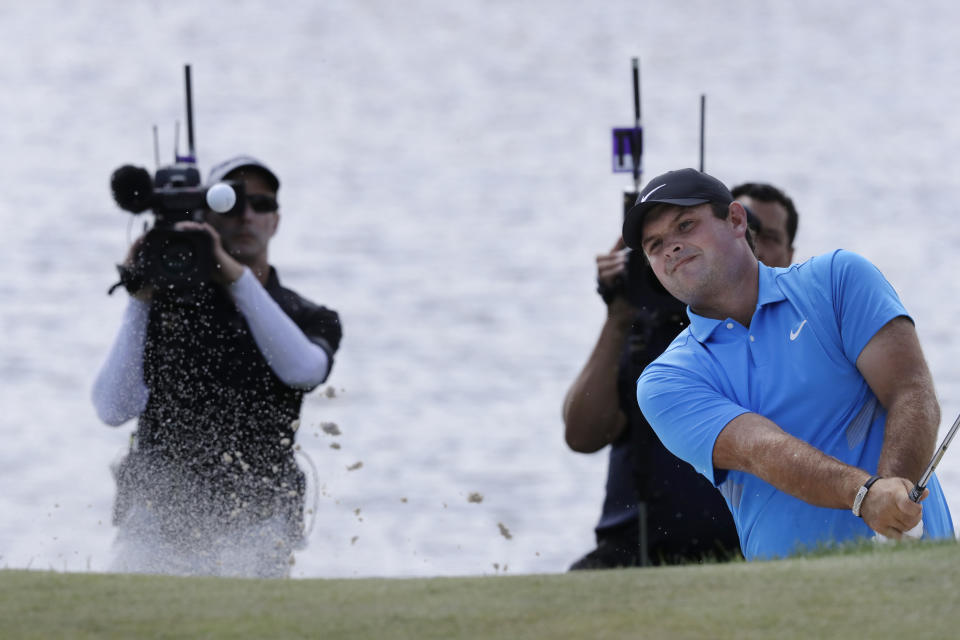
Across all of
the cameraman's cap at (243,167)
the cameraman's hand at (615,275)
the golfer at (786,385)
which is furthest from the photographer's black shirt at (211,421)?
the golfer at (786,385)

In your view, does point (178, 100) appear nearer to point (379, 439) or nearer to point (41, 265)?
point (41, 265)

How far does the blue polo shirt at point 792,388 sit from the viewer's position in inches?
129

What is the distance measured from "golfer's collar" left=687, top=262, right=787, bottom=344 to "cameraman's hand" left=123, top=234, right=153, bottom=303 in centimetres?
216

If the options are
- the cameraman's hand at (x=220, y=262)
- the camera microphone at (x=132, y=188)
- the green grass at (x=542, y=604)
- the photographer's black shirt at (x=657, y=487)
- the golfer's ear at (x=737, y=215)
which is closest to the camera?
the green grass at (x=542, y=604)

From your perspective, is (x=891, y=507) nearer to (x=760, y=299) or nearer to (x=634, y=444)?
(x=760, y=299)

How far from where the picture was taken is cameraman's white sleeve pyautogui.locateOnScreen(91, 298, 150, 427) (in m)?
4.99

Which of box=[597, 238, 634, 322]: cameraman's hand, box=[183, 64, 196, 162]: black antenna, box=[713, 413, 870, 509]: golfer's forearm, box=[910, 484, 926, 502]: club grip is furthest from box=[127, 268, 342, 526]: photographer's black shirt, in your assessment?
box=[910, 484, 926, 502]: club grip

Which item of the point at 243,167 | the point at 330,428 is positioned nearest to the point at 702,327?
the point at 330,428

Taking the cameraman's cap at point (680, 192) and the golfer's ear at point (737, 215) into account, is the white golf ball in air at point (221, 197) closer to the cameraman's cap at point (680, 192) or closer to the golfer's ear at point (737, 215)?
the cameraman's cap at point (680, 192)

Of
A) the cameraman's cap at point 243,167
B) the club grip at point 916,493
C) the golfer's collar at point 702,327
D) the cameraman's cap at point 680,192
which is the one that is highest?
the cameraman's cap at point 680,192

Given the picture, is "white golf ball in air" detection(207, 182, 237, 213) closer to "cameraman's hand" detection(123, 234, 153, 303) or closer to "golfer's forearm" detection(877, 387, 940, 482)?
"cameraman's hand" detection(123, 234, 153, 303)

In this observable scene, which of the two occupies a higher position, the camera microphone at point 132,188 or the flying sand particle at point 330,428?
the camera microphone at point 132,188

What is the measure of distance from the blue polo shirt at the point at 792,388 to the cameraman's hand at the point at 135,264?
2147 mm

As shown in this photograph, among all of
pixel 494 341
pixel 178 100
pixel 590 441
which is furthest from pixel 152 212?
pixel 178 100
